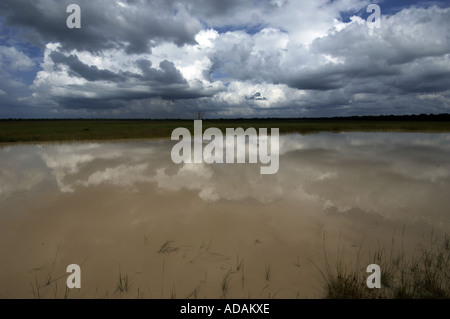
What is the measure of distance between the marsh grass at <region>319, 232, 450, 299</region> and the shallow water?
28 cm

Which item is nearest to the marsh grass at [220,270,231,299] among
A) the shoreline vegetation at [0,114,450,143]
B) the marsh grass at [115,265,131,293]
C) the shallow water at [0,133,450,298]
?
the shallow water at [0,133,450,298]

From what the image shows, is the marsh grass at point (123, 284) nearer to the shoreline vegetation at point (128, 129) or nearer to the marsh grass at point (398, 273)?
the marsh grass at point (398, 273)

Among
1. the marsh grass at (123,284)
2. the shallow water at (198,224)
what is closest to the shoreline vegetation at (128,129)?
the shallow water at (198,224)

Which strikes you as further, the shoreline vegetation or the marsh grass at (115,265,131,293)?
the shoreline vegetation

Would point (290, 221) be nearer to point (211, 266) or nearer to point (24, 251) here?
point (211, 266)

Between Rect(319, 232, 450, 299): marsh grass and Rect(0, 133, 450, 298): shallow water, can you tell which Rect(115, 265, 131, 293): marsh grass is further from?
Rect(319, 232, 450, 299): marsh grass

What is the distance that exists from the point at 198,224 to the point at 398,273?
372 centimetres

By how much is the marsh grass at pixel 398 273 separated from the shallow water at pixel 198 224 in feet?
0.93

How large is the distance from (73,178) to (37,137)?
19642 millimetres

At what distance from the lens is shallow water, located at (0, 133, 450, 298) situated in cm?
354

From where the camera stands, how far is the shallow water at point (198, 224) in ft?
11.6
